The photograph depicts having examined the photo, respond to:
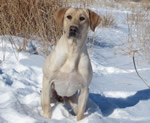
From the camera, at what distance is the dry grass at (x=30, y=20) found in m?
4.29

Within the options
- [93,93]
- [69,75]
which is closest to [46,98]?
[69,75]

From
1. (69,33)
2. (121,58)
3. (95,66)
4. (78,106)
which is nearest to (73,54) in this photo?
(69,33)

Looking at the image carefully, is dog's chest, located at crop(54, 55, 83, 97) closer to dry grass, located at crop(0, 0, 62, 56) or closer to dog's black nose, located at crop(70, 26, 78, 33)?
dog's black nose, located at crop(70, 26, 78, 33)

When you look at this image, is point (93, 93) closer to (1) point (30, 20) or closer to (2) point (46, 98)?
(2) point (46, 98)

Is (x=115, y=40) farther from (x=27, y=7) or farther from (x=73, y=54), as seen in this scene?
(x=73, y=54)

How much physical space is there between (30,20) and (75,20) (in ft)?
6.97

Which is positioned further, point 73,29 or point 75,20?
point 75,20

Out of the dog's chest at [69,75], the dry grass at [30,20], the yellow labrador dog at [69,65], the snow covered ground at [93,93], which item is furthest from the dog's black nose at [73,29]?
the dry grass at [30,20]

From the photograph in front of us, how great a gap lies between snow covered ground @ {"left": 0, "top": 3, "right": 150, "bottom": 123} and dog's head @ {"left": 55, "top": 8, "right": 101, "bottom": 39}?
0.83 meters

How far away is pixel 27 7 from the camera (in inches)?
175

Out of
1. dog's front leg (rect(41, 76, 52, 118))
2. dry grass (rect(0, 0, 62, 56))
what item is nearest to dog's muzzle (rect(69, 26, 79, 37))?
dog's front leg (rect(41, 76, 52, 118))

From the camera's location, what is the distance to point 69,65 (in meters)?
2.31

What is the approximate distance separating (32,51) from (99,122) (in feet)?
8.38

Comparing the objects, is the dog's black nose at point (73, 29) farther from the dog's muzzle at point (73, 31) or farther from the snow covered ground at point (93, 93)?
the snow covered ground at point (93, 93)
